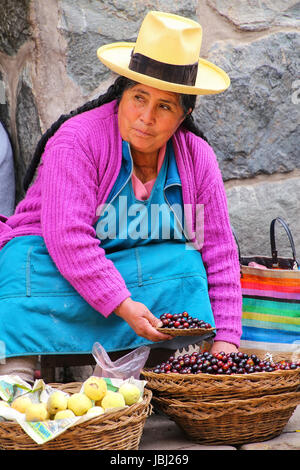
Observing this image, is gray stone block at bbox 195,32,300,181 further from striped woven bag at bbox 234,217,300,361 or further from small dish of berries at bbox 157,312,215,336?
small dish of berries at bbox 157,312,215,336

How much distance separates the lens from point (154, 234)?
9.11 feet

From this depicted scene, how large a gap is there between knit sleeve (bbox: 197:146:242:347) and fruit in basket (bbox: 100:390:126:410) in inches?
29.1

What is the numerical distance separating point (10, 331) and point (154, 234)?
68 cm

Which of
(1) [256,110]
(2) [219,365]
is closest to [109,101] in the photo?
(1) [256,110]

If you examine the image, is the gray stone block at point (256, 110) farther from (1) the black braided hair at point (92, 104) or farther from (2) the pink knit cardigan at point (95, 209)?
(1) the black braided hair at point (92, 104)

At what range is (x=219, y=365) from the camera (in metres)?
2.39

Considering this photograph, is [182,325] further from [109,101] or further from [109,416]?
[109,101]

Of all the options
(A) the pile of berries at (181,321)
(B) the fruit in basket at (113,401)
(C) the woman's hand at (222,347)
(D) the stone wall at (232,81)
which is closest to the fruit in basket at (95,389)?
(B) the fruit in basket at (113,401)

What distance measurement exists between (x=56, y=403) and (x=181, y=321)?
606mm

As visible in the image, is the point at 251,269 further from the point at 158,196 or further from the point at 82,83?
the point at 82,83

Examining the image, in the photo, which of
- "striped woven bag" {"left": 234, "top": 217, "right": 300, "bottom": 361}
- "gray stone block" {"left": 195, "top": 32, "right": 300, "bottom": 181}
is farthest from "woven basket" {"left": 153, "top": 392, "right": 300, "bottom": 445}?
"gray stone block" {"left": 195, "top": 32, "right": 300, "bottom": 181}

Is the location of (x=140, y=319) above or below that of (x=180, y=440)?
above

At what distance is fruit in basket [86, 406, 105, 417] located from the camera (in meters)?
2.05
